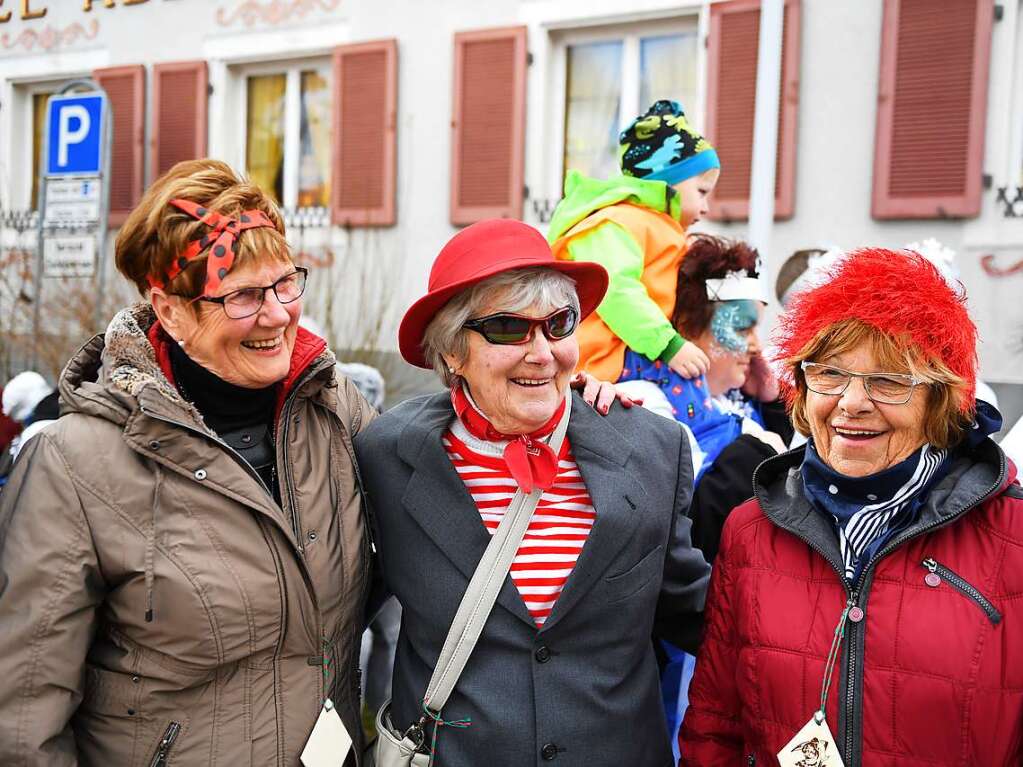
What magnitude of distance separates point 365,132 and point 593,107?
6.99ft

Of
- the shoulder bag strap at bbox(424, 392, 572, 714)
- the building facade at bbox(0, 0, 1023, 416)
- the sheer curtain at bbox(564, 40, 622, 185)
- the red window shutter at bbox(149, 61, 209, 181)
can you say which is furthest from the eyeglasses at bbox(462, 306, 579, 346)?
the red window shutter at bbox(149, 61, 209, 181)

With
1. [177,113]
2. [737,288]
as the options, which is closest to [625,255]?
[737,288]

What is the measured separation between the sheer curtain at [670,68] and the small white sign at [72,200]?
15.5 feet

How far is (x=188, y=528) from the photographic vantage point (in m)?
1.88

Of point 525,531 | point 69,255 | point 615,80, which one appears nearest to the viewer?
point 525,531

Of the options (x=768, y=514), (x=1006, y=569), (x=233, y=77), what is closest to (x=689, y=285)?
(x=768, y=514)

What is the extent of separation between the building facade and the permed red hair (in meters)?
4.11

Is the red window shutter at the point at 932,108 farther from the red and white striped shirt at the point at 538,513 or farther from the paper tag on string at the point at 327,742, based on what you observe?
the paper tag on string at the point at 327,742

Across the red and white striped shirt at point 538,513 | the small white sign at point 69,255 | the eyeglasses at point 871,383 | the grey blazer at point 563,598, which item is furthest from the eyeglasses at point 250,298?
the small white sign at point 69,255

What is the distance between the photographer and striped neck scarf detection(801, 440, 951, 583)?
1.80 m

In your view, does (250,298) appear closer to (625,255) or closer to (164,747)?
(164,747)

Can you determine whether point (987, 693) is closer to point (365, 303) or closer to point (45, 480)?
point (45, 480)

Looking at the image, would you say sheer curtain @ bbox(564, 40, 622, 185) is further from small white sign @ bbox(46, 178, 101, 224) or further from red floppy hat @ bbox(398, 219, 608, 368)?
red floppy hat @ bbox(398, 219, 608, 368)

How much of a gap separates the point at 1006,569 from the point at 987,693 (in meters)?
0.22
